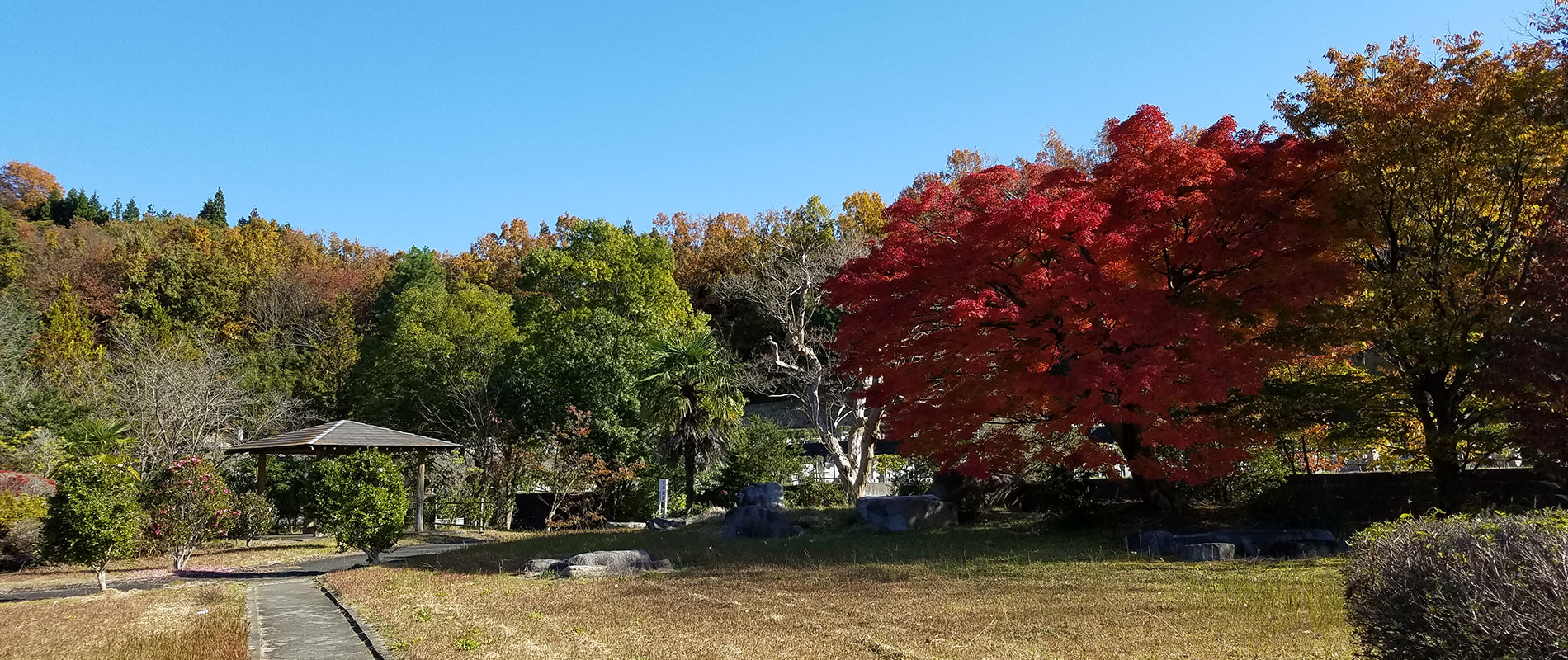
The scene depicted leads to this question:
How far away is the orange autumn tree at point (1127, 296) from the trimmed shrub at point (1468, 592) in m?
6.05

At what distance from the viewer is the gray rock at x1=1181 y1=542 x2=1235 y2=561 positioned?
31.8 ft

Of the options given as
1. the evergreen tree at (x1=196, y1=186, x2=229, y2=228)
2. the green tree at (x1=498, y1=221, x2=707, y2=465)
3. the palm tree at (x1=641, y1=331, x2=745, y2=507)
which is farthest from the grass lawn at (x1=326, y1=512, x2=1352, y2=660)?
Result: the evergreen tree at (x1=196, y1=186, x2=229, y2=228)

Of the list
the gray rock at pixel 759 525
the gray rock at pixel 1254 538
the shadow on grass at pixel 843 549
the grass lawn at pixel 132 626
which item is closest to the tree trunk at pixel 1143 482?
the shadow on grass at pixel 843 549

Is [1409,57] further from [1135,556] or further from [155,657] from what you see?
[155,657]

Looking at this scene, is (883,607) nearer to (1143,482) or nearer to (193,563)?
(1143,482)

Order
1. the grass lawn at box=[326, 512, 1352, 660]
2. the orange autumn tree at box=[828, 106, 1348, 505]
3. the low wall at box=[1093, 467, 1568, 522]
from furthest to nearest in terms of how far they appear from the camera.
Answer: the low wall at box=[1093, 467, 1568, 522]
the orange autumn tree at box=[828, 106, 1348, 505]
the grass lawn at box=[326, 512, 1352, 660]

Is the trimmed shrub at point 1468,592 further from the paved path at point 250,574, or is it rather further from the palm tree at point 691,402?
the palm tree at point 691,402

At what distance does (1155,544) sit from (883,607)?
14.9ft

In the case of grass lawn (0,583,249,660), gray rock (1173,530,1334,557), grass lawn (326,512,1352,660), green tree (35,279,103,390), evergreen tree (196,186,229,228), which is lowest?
grass lawn (0,583,249,660)

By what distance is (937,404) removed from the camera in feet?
40.9

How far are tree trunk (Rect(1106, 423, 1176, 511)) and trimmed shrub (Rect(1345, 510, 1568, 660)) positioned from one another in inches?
347

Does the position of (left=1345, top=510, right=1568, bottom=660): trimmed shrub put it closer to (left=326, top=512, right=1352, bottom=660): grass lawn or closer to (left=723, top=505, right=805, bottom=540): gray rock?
(left=326, top=512, right=1352, bottom=660): grass lawn

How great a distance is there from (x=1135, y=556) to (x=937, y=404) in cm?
328

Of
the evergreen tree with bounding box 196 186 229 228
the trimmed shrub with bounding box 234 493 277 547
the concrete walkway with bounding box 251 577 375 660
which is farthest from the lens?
the evergreen tree with bounding box 196 186 229 228
